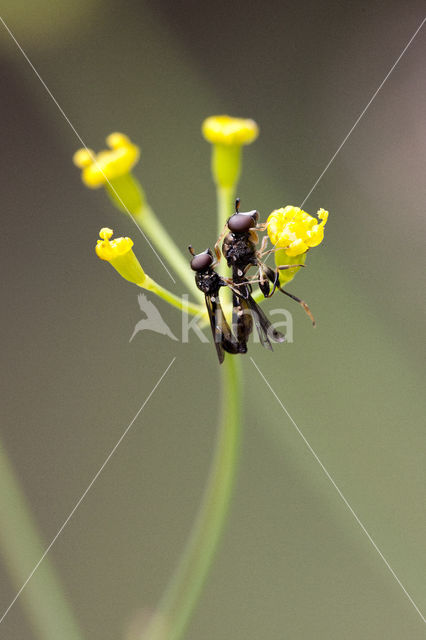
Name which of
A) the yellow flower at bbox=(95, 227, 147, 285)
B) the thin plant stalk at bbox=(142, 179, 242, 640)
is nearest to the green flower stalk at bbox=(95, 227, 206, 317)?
the yellow flower at bbox=(95, 227, 147, 285)

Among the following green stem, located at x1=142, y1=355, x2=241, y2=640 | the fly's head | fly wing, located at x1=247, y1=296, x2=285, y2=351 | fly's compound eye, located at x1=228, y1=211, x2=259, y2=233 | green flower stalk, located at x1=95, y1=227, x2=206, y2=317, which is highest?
green flower stalk, located at x1=95, y1=227, x2=206, y2=317

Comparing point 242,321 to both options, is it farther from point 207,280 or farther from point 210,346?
point 210,346

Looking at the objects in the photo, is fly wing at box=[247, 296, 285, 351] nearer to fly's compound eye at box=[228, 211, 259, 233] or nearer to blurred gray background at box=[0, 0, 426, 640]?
fly's compound eye at box=[228, 211, 259, 233]

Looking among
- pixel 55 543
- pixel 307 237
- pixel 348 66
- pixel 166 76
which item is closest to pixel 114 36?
pixel 166 76

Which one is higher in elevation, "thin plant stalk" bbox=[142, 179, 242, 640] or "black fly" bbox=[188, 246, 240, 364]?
"black fly" bbox=[188, 246, 240, 364]

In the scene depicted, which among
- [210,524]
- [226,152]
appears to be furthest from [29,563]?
[226,152]

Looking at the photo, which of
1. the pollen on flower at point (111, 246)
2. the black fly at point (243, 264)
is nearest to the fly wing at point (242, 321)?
the black fly at point (243, 264)
